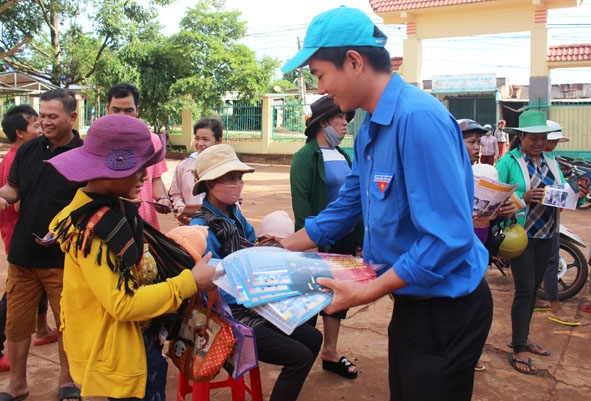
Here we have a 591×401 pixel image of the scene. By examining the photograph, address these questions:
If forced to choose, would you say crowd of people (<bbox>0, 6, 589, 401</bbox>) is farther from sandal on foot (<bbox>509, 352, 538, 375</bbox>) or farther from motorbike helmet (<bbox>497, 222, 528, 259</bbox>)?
sandal on foot (<bbox>509, 352, 538, 375</bbox>)

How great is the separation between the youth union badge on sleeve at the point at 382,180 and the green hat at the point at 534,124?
105 inches

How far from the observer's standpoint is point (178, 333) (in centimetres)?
234

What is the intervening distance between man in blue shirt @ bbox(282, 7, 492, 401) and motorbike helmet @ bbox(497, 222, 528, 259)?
75.8 inches

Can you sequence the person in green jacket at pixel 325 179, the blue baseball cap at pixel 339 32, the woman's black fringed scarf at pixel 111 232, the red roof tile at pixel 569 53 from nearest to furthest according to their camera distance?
the blue baseball cap at pixel 339 32, the woman's black fringed scarf at pixel 111 232, the person in green jacket at pixel 325 179, the red roof tile at pixel 569 53

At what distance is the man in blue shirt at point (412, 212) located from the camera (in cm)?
162

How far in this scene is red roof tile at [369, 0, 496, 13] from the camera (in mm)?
17000

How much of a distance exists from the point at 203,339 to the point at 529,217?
9.29 ft

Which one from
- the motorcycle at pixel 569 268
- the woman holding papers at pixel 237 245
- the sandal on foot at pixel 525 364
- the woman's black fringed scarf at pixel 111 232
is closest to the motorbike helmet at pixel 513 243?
the sandal on foot at pixel 525 364

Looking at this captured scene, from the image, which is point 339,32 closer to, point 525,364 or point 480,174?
point 480,174

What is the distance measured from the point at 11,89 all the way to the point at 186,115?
655cm

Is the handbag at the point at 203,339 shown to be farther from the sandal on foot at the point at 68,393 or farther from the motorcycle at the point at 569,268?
the motorcycle at the point at 569,268

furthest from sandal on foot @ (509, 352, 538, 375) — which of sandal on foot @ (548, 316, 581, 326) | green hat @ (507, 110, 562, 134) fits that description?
green hat @ (507, 110, 562, 134)

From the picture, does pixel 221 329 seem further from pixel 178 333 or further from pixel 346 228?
pixel 346 228

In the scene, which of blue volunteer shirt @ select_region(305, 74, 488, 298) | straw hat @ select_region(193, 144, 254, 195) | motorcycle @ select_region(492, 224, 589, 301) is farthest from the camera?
motorcycle @ select_region(492, 224, 589, 301)
